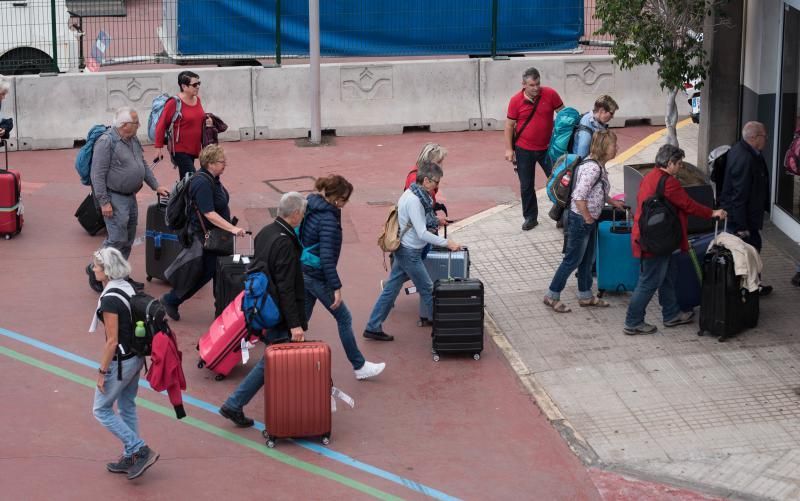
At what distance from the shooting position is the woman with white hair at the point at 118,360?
28.3 ft

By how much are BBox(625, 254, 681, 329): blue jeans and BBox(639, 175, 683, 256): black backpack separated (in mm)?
182

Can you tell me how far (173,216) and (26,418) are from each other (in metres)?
2.56

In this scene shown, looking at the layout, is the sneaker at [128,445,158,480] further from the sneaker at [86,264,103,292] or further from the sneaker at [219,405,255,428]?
the sneaker at [86,264,103,292]

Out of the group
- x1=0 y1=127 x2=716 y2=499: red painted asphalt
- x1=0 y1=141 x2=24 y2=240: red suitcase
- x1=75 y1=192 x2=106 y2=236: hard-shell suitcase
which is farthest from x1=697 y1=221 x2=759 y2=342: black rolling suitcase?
x1=0 y1=141 x2=24 y2=240: red suitcase

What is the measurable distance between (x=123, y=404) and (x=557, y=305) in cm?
481

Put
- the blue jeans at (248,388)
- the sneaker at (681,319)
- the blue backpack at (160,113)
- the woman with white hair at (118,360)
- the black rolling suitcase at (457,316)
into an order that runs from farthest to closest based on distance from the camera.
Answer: the blue backpack at (160,113)
the sneaker at (681,319)
the black rolling suitcase at (457,316)
the blue jeans at (248,388)
the woman with white hair at (118,360)

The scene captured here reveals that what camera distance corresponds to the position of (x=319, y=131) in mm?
18531

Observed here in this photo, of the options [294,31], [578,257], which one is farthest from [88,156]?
[294,31]

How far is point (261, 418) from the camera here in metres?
10.0

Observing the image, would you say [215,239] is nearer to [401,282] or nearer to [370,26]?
[401,282]

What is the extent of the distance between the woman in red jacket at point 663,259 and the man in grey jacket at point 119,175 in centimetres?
464

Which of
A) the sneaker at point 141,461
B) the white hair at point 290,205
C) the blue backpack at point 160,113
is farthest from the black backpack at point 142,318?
the blue backpack at point 160,113

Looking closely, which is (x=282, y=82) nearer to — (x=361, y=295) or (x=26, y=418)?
(x=361, y=295)

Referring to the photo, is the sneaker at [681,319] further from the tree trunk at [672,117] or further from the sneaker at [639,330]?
the tree trunk at [672,117]
